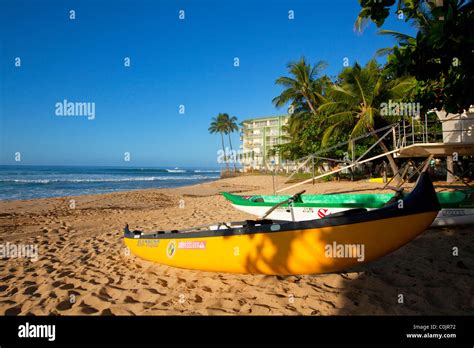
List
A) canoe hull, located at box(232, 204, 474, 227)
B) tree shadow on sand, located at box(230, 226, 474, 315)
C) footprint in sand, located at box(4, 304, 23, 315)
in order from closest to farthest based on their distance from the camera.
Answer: tree shadow on sand, located at box(230, 226, 474, 315), footprint in sand, located at box(4, 304, 23, 315), canoe hull, located at box(232, 204, 474, 227)

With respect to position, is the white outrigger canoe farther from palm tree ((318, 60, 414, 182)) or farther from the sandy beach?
palm tree ((318, 60, 414, 182))

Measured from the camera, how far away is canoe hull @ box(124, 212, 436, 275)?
3584 millimetres

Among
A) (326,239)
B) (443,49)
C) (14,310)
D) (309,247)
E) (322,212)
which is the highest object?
(443,49)

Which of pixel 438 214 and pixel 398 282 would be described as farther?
pixel 438 214

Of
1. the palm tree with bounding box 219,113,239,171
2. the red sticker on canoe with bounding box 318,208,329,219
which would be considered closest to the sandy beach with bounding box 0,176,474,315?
the red sticker on canoe with bounding box 318,208,329,219

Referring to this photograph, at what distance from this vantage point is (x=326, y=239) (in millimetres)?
3613

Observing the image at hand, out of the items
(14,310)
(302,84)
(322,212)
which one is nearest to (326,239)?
(322,212)

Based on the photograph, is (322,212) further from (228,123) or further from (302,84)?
(228,123)

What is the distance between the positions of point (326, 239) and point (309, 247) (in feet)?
0.88

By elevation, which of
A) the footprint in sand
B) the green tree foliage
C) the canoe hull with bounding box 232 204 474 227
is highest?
the green tree foliage

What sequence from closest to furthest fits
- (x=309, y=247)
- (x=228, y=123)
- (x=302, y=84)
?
(x=309, y=247)
(x=302, y=84)
(x=228, y=123)

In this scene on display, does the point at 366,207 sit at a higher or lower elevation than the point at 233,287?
higher

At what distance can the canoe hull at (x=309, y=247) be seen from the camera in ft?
11.8

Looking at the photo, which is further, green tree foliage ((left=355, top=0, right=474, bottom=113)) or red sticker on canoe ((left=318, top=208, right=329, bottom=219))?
red sticker on canoe ((left=318, top=208, right=329, bottom=219))
